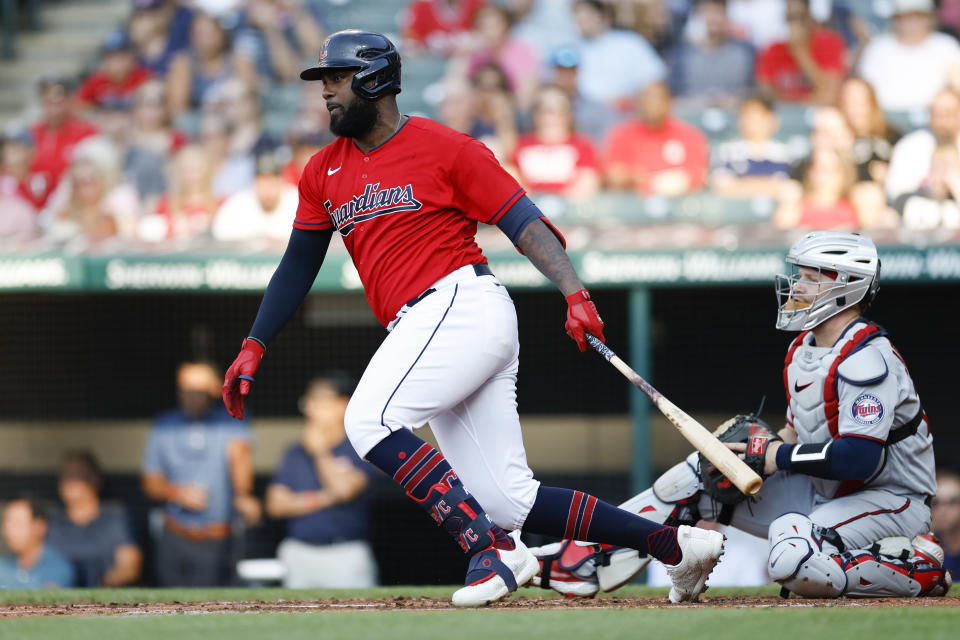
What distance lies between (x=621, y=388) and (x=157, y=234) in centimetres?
286

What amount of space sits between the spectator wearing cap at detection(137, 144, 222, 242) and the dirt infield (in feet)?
12.5

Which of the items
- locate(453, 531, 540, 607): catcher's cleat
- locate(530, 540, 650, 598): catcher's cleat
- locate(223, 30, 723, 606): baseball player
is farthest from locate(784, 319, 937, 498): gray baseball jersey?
locate(453, 531, 540, 607): catcher's cleat

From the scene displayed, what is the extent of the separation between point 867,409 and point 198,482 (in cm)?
422

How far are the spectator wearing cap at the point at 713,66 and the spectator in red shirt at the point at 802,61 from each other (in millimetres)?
118

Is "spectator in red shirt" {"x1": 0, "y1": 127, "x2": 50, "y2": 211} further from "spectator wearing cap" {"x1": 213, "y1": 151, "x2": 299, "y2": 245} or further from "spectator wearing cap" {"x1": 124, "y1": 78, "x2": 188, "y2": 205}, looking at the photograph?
"spectator wearing cap" {"x1": 213, "y1": 151, "x2": 299, "y2": 245}

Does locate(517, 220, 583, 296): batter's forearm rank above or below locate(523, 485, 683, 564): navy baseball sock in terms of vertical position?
above

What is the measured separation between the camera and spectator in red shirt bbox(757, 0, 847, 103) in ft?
26.1

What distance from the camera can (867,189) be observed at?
23.1 ft

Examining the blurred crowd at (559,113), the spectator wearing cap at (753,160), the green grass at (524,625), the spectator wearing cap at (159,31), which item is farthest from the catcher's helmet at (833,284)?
the spectator wearing cap at (159,31)

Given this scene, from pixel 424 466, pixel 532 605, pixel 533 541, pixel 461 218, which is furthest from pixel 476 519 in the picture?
pixel 533 541

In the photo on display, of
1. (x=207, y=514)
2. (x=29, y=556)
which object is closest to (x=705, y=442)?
(x=207, y=514)

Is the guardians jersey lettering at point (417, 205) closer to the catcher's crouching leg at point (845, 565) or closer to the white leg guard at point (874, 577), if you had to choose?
the catcher's crouching leg at point (845, 565)

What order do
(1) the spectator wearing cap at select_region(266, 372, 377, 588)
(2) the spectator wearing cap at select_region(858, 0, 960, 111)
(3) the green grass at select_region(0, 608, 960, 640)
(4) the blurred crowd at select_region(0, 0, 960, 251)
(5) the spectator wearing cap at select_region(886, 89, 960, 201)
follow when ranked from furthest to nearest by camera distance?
1. (2) the spectator wearing cap at select_region(858, 0, 960, 111)
2. (4) the blurred crowd at select_region(0, 0, 960, 251)
3. (5) the spectator wearing cap at select_region(886, 89, 960, 201)
4. (1) the spectator wearing cap at select_region(266, 372, 377, 588)
5. (3) the green grass at select_region(0, 608, 960, 640)

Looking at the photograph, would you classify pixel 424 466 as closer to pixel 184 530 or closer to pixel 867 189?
pixel 184 530
